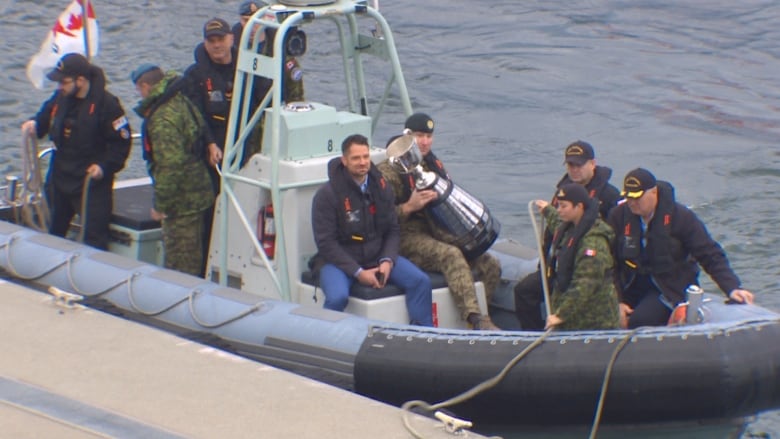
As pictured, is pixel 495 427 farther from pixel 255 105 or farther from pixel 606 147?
pixel 606 147

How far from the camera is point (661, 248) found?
543cm

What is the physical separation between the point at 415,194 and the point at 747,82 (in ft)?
32.1

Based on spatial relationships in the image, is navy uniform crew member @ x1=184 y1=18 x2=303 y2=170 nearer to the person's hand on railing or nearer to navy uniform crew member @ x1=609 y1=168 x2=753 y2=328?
the person's hand on railing

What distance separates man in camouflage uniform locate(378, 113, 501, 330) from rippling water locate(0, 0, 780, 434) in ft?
11.7

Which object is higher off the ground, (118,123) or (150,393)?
(118,123)

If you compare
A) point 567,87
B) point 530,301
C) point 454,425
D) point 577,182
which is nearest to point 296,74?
point 577,182

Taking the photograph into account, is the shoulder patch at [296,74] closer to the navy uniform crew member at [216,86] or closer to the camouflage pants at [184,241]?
the navy uniform crew member at [216,86]

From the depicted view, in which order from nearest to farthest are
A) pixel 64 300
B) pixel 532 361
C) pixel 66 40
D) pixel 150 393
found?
pixel 150 393, pixel 532 361, pixel 64 300, pixel 66 40

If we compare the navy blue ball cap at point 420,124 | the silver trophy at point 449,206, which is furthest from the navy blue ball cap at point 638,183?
the navy blue ball cap at point 420,124

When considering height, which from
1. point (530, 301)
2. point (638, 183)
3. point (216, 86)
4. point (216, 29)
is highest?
point (216, 29)

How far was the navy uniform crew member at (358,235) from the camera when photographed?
5590 mm

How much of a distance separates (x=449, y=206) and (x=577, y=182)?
59 centimetres

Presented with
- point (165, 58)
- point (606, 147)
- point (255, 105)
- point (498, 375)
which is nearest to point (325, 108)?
point (255, 105)

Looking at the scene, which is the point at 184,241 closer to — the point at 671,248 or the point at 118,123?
the point at 118,123
